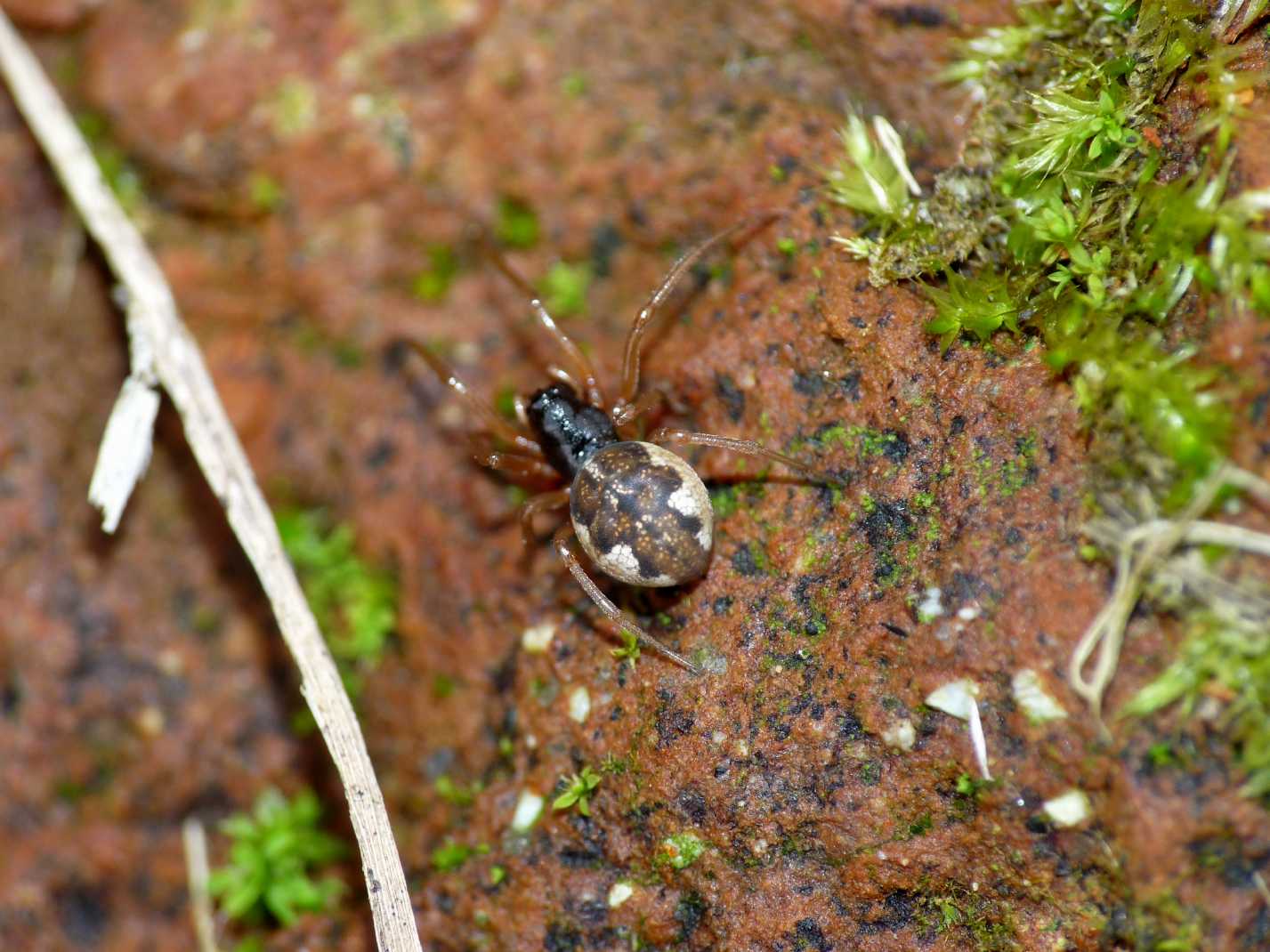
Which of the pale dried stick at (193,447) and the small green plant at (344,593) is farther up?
the pale dried stick at (193,447)

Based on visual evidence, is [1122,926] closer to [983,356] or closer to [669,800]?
[669,800]

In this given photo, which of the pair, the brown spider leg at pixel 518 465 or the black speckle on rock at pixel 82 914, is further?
the black speckle on rock at pixel 82 914

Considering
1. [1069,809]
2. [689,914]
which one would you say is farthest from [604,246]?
Result: [1069,809]

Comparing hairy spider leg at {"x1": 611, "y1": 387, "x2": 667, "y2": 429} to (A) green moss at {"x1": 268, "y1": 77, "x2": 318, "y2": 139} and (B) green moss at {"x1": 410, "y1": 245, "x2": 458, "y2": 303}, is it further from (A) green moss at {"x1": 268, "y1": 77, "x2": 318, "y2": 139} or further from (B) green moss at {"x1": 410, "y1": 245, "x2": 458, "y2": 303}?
(A) green moss at {"x1": 268, "y1": 77, "x2": 318, "y2": 139}

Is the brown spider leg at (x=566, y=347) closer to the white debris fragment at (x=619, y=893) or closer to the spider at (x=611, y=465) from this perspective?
the spider at (x=611, y=465)

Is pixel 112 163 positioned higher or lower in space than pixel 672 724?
higher

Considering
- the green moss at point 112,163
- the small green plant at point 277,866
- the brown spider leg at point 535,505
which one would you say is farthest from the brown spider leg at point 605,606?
the green moss at point 112,163

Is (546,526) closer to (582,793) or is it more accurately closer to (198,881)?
(582,793)

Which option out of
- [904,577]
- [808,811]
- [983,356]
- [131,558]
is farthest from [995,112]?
[131,558]
